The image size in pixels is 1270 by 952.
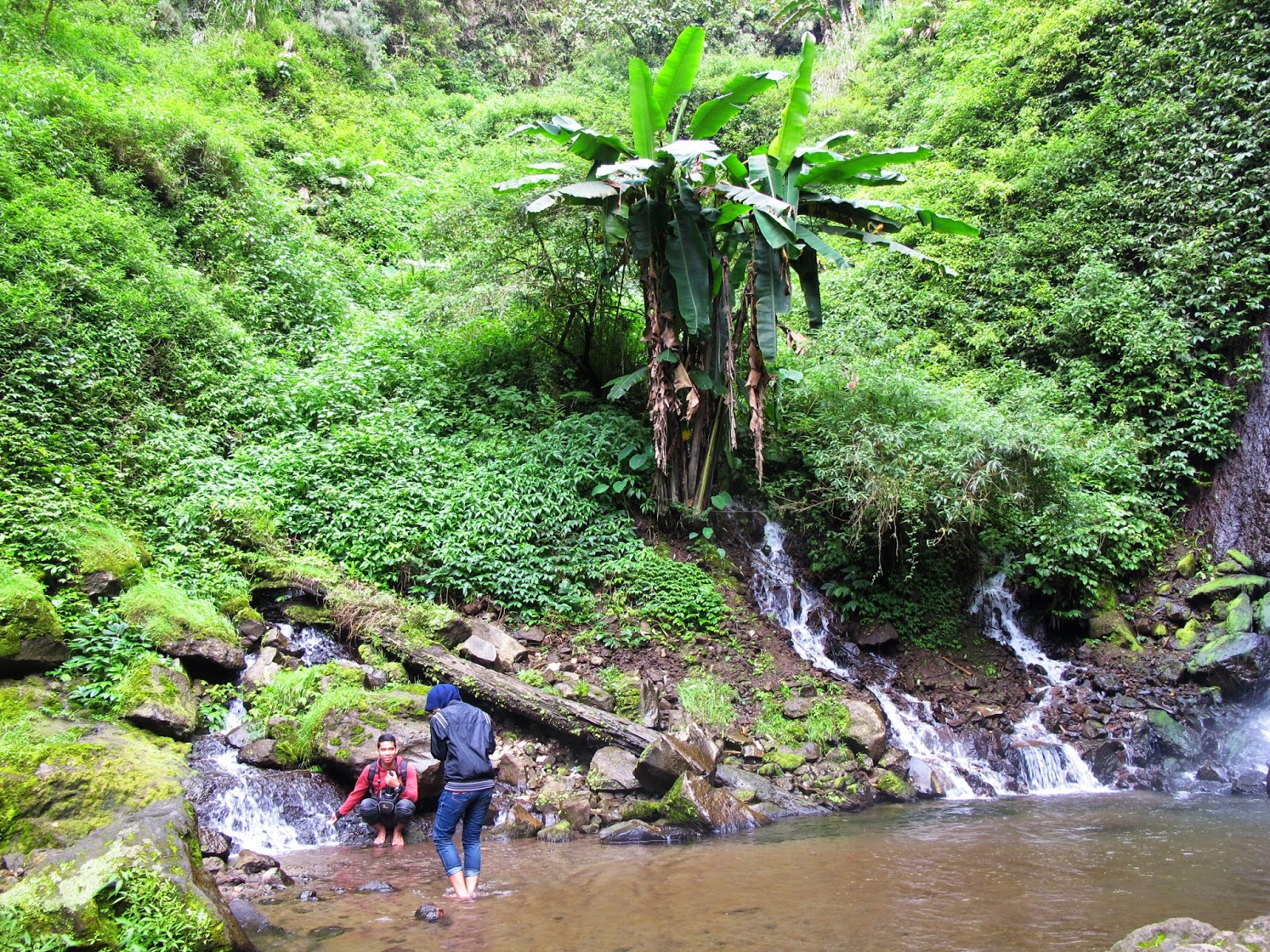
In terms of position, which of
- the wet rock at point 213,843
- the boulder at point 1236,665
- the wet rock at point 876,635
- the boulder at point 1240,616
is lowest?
the wet rock at point 213,843

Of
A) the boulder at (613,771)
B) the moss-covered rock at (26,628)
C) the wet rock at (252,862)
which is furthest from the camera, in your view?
the boulder at (613,771)

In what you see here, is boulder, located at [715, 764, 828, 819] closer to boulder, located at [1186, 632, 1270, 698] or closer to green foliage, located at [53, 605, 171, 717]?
green foliage, located at [53, 605, 171, 717]

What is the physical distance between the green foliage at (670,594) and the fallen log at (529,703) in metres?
1.94

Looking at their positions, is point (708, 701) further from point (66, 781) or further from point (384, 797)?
point (66, 781)

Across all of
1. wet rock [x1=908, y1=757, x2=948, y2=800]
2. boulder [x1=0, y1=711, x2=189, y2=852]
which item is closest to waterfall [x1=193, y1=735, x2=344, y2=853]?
boulder [x1=0, y1=711, x2=189, y2=852]

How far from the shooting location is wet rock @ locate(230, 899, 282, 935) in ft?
14.4

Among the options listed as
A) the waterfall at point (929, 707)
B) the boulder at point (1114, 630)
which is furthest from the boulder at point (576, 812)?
the boulder at point (1114, 630)

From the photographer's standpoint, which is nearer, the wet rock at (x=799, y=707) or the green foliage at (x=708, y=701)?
the green foliage at (x=708, y=701)

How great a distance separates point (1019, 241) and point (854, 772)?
454 inches

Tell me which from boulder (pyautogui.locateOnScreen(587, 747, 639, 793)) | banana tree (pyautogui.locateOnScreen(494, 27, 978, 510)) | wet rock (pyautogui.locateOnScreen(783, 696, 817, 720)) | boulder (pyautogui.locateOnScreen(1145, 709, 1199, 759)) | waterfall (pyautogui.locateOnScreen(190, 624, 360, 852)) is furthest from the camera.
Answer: banana tree (pyautogui.locateOnScreen(494, 27, 978, 510))

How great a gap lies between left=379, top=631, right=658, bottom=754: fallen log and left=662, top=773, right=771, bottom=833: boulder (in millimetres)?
765

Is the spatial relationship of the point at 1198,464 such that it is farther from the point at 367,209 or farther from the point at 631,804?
the point at 367,209

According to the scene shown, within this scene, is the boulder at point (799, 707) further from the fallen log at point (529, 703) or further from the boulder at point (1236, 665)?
the boulder at point (1236, 665)

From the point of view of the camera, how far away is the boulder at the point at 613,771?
713 centimetres
